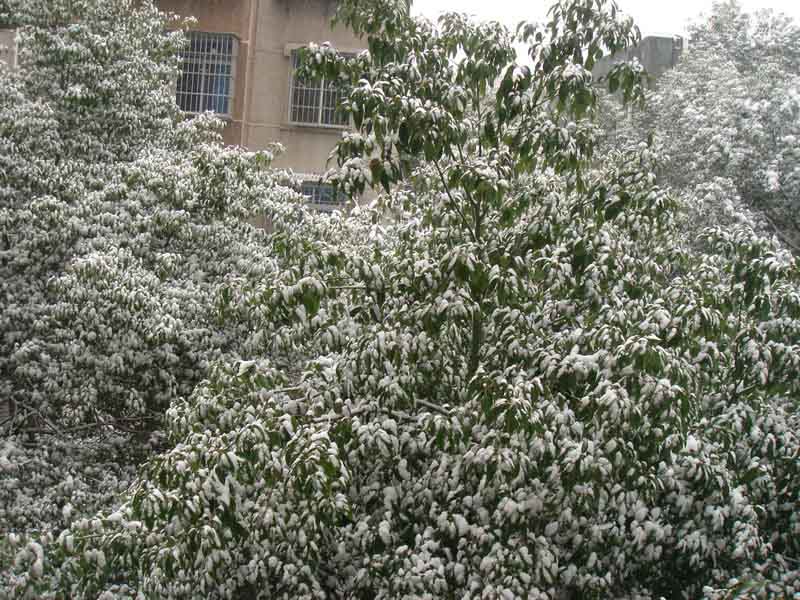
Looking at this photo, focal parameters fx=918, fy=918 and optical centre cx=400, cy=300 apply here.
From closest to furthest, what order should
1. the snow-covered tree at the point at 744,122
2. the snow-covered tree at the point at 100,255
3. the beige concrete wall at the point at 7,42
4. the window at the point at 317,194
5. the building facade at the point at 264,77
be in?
the snow-covered tree at the point at 100,255, the beige concrete wall at the point at 7,42, the snow-covered tree at the point at 744,122, the window at the point at 317,194, the building facade at the point at 264,77

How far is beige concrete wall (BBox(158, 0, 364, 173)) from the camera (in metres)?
17.5

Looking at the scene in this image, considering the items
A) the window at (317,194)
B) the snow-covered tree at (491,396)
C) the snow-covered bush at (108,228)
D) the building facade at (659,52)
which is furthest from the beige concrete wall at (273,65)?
the snow-covered tree at (491,396)

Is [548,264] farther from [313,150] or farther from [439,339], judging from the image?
[313,150]

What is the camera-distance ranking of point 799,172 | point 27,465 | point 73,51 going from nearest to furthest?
point 27,465 < point 73,51 < point 799,172

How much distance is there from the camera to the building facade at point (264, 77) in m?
17.5

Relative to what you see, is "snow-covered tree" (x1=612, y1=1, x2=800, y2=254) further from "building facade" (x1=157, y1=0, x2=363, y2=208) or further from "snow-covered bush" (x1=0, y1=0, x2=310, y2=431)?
"snow-covered bush" (x1=0, y1=0, x2=310, y2=431)

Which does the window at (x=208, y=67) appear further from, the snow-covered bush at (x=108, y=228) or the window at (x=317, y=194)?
the snow-covered bush at (x=108, y=228)

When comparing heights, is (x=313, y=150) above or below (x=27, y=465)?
above

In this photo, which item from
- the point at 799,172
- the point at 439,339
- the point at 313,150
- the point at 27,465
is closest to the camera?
the point at 439,339

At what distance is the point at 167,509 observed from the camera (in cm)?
495

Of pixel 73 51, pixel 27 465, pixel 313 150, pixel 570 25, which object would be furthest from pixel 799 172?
pixel 27 465

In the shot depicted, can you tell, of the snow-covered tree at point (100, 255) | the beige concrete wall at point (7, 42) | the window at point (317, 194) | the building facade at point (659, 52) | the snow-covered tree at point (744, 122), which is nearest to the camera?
the snow-covered tree at point (100, 255)

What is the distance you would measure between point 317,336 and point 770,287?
2.99m

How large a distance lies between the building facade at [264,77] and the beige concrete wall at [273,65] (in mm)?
19
